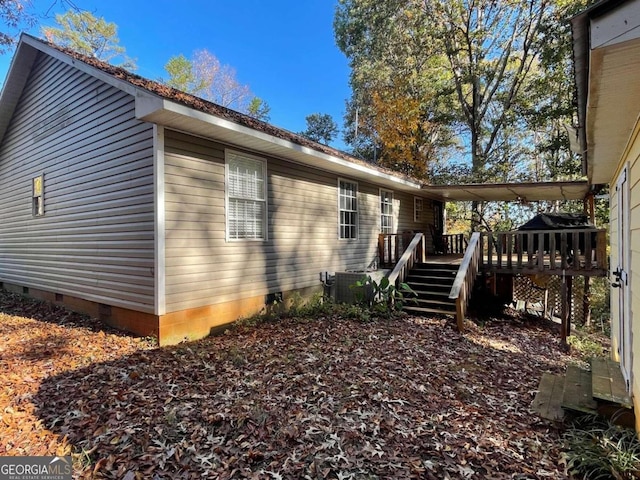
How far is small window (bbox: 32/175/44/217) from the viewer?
790cm

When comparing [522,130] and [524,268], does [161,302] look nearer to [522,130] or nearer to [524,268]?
[524,268]

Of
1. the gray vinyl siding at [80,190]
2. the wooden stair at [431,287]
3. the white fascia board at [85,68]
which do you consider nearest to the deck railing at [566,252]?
the wooden stair at [431,287]

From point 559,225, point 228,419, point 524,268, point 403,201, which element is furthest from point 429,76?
point 228,419

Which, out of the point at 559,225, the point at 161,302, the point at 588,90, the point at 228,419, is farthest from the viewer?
the point at 559,225

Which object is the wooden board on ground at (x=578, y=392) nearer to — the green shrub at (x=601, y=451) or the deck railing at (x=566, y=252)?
the green shrub at (x=601, y=451)

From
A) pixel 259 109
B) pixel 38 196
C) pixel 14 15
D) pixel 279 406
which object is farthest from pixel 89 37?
pixel 279 406

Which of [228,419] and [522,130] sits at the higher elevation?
[522,130]

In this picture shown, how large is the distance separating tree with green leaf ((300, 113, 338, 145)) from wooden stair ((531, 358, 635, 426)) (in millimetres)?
24640

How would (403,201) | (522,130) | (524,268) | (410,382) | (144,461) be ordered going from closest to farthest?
(144,461) → (410,382) → (524,268) → (403,201) → (522,130)

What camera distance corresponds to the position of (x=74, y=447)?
2.67 m

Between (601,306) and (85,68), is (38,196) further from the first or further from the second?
(601,306)

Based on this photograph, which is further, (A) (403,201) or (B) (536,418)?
(A) (403,201)

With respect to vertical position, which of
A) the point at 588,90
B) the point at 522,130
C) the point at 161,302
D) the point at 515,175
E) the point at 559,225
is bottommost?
the point at 161,302

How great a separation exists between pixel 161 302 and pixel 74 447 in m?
2.51
